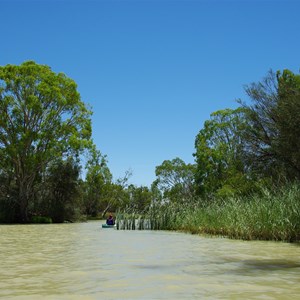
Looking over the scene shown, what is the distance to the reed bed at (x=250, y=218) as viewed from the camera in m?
15.7

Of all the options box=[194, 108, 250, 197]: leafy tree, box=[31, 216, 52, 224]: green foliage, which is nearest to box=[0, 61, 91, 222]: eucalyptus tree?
box=[31, 216, 52, 224]: green foliage

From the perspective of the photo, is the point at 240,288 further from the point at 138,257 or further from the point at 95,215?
the point at 95,215

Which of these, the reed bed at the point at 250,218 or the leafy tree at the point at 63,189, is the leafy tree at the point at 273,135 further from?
the leafy tree at the point at 63,189

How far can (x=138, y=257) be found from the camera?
436 inches

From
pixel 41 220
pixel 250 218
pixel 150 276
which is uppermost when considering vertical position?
pixel 41 220

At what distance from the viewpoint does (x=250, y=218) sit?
1725cm

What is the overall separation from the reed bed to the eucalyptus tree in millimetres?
19383

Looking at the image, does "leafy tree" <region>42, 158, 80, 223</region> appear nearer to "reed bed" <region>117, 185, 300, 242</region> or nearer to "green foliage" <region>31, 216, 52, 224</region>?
"green foliage" <region>31, 216, 52, 224</region>

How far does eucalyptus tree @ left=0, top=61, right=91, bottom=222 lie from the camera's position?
41.4 m

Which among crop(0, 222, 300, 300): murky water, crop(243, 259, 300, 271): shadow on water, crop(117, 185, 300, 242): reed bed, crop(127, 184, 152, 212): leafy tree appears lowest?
crop(0, 222, 300, 300): murky water

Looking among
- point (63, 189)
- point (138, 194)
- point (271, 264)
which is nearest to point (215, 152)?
point (63, 189)

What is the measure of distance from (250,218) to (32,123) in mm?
29945

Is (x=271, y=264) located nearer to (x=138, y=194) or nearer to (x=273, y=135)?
(x=273, y=135)

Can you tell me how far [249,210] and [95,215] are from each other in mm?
52482
